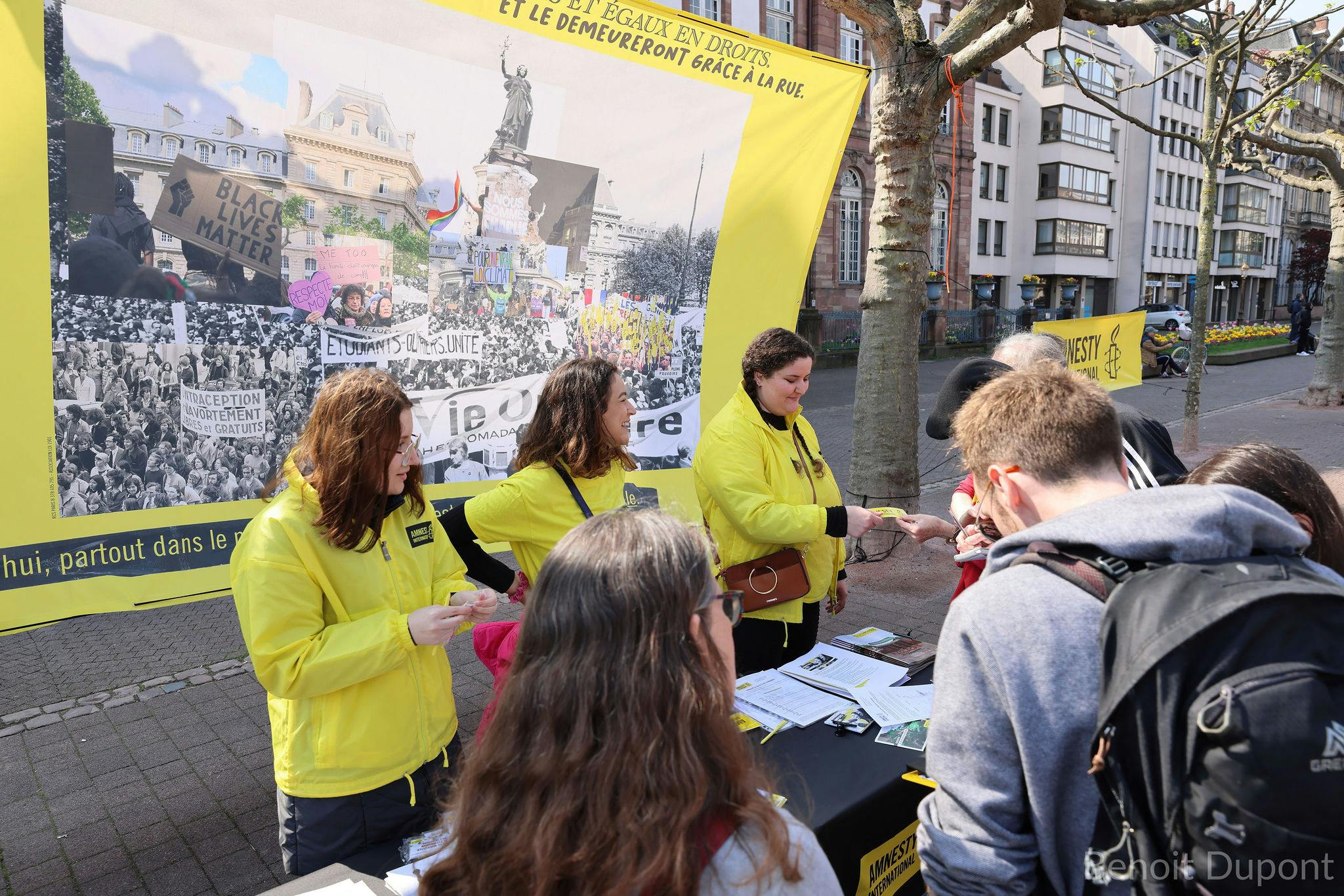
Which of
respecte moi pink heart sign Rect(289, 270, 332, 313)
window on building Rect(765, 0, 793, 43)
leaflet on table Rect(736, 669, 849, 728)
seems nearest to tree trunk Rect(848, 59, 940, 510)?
leaflet on table Rect(736, 669, 849, 728)

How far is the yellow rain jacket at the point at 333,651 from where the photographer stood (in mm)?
2121

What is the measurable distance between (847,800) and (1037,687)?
965 millimetres

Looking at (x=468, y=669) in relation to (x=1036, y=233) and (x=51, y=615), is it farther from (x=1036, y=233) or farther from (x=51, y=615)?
(x=1036, y=233)

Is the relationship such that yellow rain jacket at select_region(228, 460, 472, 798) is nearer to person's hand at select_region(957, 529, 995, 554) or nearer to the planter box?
person's hand at select_region(957, 529, 995, 554)

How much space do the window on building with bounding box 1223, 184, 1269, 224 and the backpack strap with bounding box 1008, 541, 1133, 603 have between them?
66.0 m

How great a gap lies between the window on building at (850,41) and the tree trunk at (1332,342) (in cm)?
1629

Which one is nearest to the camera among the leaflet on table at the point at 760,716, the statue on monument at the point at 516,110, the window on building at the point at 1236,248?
the leaflet on table at the point at 760,716

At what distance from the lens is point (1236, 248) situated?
5556 centimetres

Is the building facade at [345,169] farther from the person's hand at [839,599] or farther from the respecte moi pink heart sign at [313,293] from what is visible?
the person's hand at [839,599]

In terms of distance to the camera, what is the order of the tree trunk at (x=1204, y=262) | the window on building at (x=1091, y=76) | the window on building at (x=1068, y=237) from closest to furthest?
the tree trunk at (x=1204, y=262), the window on building at (x=1091, y=76), the window on building at (x=1068, y=237)

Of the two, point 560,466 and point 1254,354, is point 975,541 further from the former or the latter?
point 1254,354

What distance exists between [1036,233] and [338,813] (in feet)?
152

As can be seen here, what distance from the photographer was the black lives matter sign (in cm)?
299

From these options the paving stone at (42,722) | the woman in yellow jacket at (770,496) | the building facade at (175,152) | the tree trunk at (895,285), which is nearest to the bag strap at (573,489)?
the woman in yellow jacket at (770,496)
